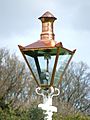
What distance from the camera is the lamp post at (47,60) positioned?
3868 mm

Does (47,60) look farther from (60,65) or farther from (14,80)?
(14,80)

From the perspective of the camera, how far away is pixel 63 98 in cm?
4597

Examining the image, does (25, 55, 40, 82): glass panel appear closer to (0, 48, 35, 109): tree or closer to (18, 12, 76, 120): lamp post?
(18, 12, 76, 120): lamp post

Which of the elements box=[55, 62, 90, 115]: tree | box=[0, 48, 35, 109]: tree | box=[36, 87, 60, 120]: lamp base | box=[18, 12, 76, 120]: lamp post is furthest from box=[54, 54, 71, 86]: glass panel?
box=[55, 62, 90, 115]: tree

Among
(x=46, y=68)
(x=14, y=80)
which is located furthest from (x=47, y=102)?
(x=14, y=80)

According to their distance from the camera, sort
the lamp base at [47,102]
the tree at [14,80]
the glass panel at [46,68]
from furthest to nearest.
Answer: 1. the tree at [14,80]
2. the glass panel at [46,68]
3. the lamp base at [47,102]

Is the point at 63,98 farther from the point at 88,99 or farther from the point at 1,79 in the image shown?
the point at 1,79

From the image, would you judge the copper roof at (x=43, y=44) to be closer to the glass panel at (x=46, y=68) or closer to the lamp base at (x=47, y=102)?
the glass panel at (x=46, y=68)

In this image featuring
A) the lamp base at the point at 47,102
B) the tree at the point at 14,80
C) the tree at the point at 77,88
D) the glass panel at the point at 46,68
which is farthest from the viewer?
the tree at the point at 77,88

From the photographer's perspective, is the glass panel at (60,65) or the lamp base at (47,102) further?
the glass panel at (60,65)

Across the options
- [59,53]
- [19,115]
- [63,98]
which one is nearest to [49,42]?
[59,53]

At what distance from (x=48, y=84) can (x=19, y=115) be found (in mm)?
17675

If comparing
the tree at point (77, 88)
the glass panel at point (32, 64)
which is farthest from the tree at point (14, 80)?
the glass panel at point (32, 64)

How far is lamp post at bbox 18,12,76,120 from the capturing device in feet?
12.7
